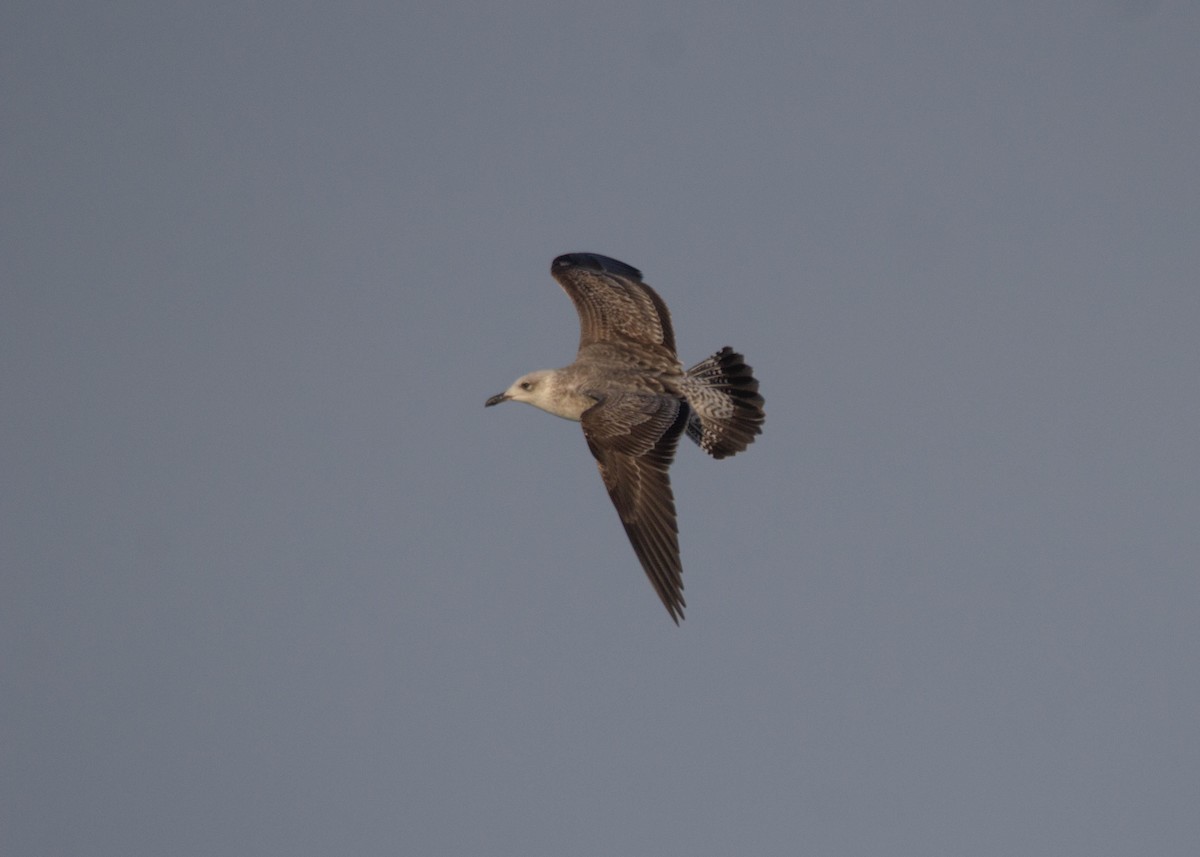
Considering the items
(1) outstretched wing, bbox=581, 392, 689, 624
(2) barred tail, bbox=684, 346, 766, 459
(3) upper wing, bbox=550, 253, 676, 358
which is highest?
(3) upper wing, bbox=550, 253, 676, 358

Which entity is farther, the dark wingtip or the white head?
the dark wingtip

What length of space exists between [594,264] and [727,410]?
471 cm

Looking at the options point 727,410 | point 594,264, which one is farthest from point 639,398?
point 594,264

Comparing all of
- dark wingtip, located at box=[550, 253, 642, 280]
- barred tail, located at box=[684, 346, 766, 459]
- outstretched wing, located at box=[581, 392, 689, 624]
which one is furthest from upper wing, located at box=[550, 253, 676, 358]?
outstretched wing, located at box=[581, 392, 689, 624]

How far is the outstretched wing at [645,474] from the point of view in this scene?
2412 centimetres

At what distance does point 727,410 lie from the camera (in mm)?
27516

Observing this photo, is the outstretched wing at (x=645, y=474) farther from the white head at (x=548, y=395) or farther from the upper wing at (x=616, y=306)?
the upper wing at (x=616, y=306)

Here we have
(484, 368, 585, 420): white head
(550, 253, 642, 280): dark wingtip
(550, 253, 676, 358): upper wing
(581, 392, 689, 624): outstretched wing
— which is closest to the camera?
(581, 392, 689, 624): outstretched wing

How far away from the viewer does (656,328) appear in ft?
95.3

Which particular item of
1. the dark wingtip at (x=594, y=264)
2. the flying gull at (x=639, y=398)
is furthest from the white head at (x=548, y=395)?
the dark wingtip at (x=594, y=264)

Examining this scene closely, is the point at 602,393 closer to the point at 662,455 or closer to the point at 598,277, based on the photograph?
the point at 662,455

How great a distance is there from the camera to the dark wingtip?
30516mm

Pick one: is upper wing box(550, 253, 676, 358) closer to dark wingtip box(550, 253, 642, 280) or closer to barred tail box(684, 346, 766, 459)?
dark wingtip box(550, 253, 642, 280)

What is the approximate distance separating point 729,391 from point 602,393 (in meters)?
2.32
